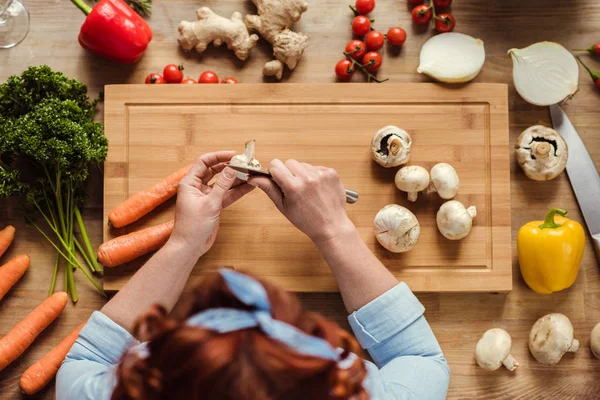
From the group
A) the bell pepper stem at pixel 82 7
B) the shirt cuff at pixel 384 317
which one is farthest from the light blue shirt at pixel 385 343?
the bell pepper stem at pixel 82 7

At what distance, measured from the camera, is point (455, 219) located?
5.60 ft

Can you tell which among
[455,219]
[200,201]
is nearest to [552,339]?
[455,219]

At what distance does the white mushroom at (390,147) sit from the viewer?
5.61 feet

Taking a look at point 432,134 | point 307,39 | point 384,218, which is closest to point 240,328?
point 384,218

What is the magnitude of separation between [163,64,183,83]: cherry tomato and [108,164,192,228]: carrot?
13.0 inches

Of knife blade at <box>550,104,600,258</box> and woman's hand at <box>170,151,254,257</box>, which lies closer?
woman's hand at <box>170,151,254,257</box>

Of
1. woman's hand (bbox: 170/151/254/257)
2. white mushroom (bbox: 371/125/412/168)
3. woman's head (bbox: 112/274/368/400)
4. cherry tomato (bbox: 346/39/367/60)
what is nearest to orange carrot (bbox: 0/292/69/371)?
woman's hand (bbox: 170/151/254/257)

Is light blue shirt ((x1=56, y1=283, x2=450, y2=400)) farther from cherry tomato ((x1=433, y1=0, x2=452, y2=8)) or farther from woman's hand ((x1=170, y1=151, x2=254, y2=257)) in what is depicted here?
cherry tomato ((x1=433, y1=0, x2=452, y2=8))

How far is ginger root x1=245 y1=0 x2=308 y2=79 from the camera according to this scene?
1811mm

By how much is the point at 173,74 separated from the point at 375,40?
725 millimetres

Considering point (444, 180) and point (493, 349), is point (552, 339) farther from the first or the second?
point (444, 180)

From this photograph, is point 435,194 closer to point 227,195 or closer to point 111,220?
point 227,195

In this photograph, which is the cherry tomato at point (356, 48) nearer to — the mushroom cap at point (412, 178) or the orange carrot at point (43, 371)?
the mushroom cap at point (412, 178)

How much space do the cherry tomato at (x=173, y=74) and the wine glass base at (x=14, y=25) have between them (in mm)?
548
